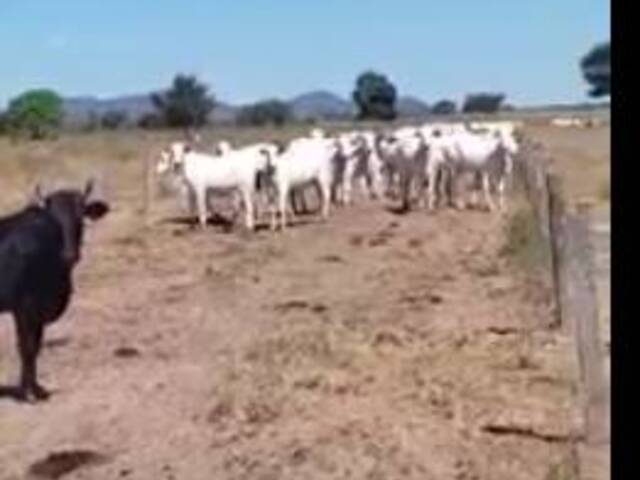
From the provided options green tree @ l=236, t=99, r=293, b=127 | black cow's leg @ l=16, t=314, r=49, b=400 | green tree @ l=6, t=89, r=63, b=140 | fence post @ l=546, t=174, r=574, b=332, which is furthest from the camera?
green tree @ l=236, t=99, r=293, b=127

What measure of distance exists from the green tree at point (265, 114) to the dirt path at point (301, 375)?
59.7m

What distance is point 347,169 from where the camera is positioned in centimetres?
2942

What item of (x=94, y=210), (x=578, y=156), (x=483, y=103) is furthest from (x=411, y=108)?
(x=94, y=210)

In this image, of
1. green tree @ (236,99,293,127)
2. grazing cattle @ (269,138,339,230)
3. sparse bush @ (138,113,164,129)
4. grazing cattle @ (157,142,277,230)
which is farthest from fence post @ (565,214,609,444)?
green tree @ (236,99,293,127)

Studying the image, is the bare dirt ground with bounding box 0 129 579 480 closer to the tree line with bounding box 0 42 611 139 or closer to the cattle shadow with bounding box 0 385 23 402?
the cattle shadow with bounding box 0 385 23 402

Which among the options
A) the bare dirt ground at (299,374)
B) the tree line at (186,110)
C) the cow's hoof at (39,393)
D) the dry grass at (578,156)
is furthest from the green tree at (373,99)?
the cow's hoof at (39,393)

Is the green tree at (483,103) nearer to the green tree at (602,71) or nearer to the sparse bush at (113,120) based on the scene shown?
the sparse bush at (113,120)

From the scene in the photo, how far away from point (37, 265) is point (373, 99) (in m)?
64.7

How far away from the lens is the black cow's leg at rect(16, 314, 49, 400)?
998 centimetres

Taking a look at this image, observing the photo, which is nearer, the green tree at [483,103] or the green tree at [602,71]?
the green tree at [602,71]

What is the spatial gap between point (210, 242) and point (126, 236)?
7.11ft

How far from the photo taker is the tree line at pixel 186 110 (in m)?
63.1

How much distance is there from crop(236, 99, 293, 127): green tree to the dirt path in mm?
59687

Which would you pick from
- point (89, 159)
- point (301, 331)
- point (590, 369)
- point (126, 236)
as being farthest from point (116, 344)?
point (89, 159)
